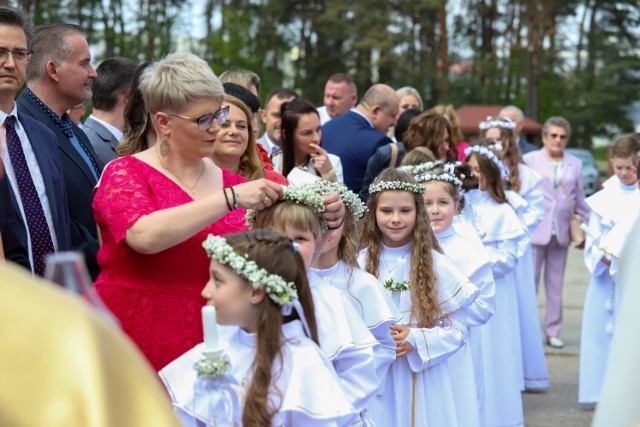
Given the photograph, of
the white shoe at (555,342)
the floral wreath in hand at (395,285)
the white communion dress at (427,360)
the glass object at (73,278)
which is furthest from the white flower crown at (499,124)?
the glass object at (73,278)

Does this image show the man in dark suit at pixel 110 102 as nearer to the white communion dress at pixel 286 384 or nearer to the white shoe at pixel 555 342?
the white communion dress at pixel 286 384

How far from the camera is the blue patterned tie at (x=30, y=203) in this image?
448 centimetres

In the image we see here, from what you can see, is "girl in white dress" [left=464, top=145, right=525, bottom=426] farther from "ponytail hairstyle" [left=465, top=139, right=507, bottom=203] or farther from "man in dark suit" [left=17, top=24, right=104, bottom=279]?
"man in dark suit" [left=17, top=24, right=104, bottom=279]

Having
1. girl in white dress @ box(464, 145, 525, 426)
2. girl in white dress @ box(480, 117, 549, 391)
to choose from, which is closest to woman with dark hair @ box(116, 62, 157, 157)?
girl in white dress @ box(464, 145, 525, 426)

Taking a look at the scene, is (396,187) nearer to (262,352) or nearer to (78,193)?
(78,193)

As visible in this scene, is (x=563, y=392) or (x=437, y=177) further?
(x=563, y=392)

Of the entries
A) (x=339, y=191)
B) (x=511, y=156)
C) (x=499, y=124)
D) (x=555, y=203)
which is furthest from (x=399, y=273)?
(x=555, y=203)

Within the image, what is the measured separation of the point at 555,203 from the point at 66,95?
741cm

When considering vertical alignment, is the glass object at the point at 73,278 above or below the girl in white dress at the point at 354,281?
above

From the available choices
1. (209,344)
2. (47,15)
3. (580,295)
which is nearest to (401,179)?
(209,344)

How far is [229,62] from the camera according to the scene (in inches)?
1393

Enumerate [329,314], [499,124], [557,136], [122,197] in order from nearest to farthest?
[122,197] < [329,314] < [499,124] < [557,136]

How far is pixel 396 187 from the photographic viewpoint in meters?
5.93

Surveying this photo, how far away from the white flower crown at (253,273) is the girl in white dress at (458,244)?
2.93 m
